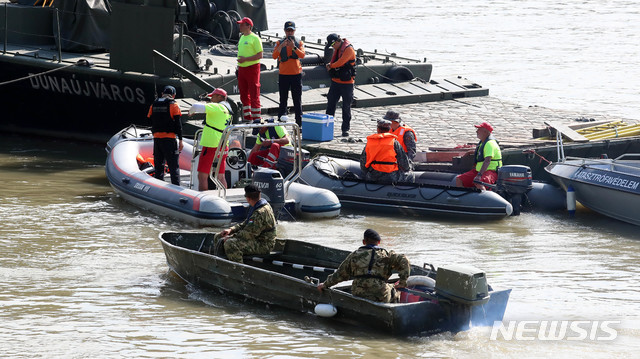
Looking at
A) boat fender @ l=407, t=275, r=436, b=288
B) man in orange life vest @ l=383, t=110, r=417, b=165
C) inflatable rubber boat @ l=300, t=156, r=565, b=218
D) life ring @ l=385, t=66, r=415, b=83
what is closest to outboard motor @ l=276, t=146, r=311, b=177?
inflatable rubber boat @ l=300, t=156, r=565, b=218

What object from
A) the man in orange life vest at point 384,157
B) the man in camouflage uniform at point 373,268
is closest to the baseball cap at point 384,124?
the man in orange life vest at point 384,157

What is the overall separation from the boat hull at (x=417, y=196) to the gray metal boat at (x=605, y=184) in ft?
4.26

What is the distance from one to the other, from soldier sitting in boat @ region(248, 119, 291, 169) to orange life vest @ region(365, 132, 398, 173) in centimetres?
126

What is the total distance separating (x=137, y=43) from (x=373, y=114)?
4522mm

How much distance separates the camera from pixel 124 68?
1619cm

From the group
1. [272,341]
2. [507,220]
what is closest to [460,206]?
[507,220]

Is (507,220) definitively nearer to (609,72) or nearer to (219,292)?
(219,292)

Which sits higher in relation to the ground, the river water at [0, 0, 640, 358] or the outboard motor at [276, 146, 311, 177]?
the outboard motor at [276, 146, 311, 177]

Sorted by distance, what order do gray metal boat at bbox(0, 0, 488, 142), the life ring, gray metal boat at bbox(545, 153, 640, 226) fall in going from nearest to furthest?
gray metal boat at bbox(545, 153, 640, 226), gray metal boat at bbox(0, 0, 488, 142), the life ring

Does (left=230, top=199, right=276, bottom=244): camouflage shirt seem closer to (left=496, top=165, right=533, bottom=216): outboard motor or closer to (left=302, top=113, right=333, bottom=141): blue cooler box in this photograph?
(left=496, top=165, right=533, bottom=216): outboard motor

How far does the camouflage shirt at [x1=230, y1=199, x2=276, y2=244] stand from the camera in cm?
896

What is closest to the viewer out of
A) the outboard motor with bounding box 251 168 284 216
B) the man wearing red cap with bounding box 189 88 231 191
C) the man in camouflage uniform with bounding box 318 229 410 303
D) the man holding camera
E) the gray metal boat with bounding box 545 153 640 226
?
the man in camouflage uniform with bounding box 318 229 410 303

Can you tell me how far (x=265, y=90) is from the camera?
1730 cm

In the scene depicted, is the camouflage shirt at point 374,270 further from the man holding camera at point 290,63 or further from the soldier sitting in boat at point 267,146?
the man holding camera at point 290,63
